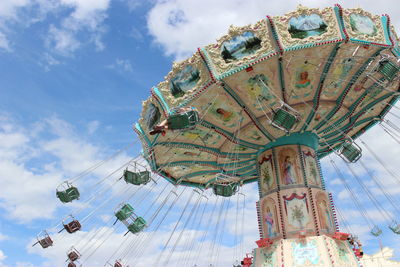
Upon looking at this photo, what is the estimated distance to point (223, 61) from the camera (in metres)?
9.25

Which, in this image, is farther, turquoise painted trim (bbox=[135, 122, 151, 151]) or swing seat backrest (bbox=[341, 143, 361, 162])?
swing seat backrest (bbox=[341, 143, 361, 162])

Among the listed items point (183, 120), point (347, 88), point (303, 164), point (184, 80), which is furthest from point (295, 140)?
point (183, 120)

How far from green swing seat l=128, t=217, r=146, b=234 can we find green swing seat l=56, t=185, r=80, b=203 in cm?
223

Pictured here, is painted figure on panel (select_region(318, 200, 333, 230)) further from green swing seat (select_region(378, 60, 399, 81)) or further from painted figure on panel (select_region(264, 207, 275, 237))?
green swing seat (select_region(378, 60, 399, 81))

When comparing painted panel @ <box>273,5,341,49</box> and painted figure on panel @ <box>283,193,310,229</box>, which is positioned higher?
painted panel @ <box>273,5,341,49</box>

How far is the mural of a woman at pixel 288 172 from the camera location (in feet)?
36.9

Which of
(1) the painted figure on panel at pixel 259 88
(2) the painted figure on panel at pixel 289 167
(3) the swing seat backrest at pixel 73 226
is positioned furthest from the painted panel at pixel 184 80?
(3) the swing seat backrest at pixel 73 226

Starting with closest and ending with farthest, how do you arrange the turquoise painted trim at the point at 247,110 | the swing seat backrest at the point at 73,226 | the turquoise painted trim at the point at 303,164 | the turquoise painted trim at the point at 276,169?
the turquoise painted trim at the point at 247,110 → the turquoise painted trim at the point at 303,164 → the turquoise painted trim at the point at 276,169 → the swing seat backrest at the point at 73,226

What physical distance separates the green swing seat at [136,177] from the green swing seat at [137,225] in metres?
1.45

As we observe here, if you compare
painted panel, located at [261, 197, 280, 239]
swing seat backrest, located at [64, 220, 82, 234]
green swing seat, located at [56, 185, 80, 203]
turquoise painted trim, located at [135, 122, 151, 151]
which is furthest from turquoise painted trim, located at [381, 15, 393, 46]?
swing seat backrest, located at [64, 220, 82, 234]

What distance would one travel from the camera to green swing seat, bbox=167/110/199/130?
29.7 ft

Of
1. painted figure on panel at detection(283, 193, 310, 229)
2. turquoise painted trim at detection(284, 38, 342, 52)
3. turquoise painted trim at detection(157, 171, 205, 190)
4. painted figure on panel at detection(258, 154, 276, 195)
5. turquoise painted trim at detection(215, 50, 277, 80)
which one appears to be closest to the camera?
turquoise painted trim at detection(284, 38, 342, 52)

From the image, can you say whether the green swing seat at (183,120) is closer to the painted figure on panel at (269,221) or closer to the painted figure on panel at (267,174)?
the painted figure on panel at (267,174)

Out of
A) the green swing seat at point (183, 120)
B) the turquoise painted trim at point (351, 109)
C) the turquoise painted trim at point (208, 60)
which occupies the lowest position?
the green swing seat at point (183, 120)
